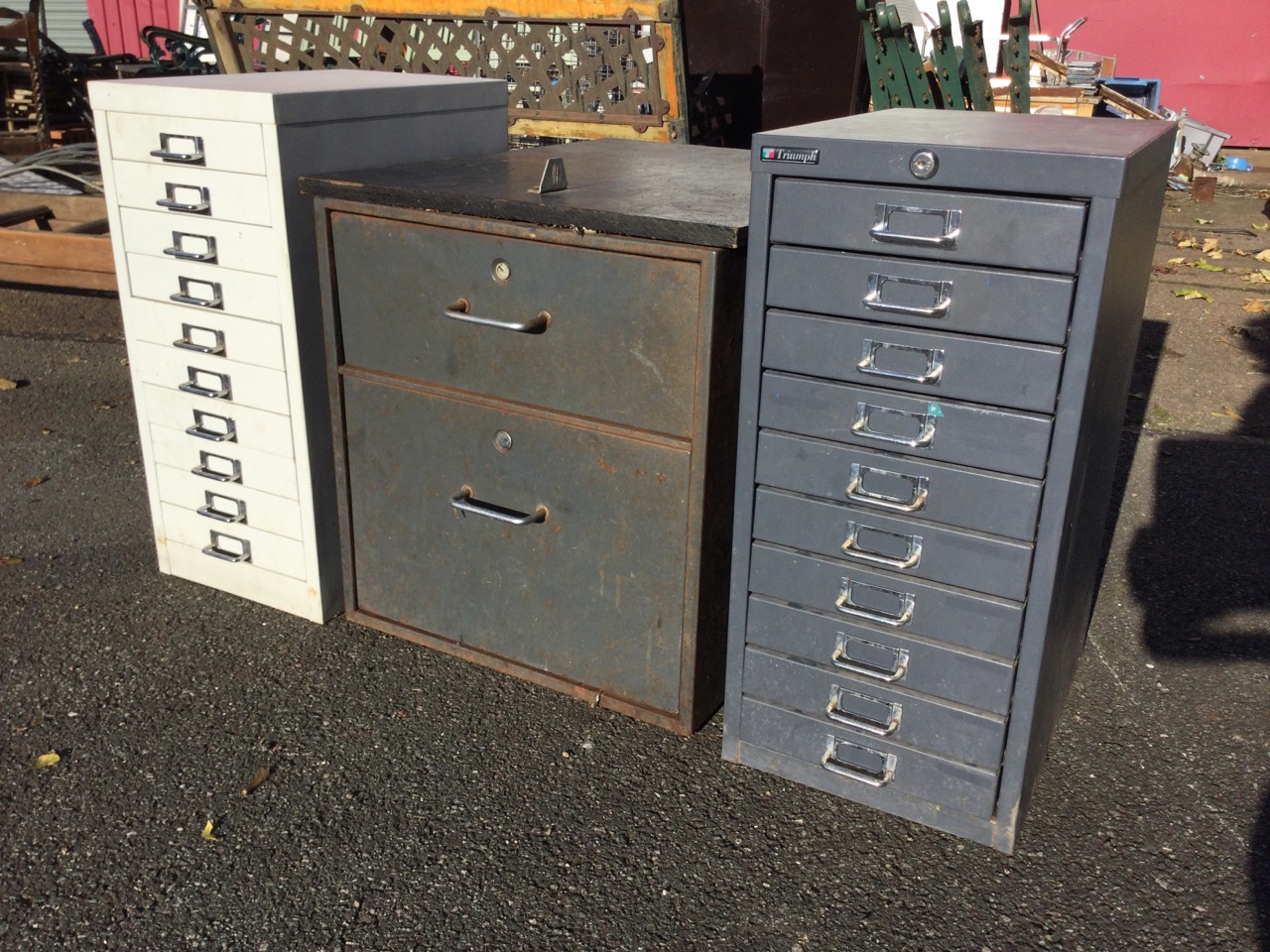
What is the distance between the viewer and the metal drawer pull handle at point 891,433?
2020mm

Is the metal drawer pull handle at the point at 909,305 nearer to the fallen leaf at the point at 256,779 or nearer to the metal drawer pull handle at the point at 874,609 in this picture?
the metal drawer pull handle at the point at 874,609

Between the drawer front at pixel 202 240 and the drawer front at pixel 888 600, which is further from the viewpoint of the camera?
the drawer front at pixel 202 240

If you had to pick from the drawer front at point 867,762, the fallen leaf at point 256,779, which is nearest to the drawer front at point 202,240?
the fallen leaf at point 256,779

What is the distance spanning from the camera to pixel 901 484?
6.83ft

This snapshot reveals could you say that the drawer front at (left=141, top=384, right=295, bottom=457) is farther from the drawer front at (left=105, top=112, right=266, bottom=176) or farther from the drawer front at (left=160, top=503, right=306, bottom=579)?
the drawer front at (left=105, top=112, right=266, bottom=176)

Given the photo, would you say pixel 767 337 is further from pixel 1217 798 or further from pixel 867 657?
pixel 1217 798

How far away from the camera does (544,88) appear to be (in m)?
4.94

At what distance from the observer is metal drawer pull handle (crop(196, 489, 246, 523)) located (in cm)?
301

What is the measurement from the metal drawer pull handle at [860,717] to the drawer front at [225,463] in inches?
57.1

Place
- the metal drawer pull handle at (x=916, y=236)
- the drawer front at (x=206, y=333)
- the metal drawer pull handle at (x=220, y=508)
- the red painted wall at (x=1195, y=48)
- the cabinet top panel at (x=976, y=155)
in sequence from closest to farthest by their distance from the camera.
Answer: the cabinet top panel at (x=976, y=155), the metal drawer pull handle at (x=916, y=236), the drawer front at (x=206, y=333), the metal drawer pull handle at (x=220, y=508), the red painted wall at (x=1195, y=48)

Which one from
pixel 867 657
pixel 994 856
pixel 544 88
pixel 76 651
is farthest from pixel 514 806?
pixel 544 88

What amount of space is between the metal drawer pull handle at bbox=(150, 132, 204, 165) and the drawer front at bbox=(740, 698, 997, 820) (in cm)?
178

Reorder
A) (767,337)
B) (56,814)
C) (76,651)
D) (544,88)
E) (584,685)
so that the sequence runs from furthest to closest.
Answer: (544,88), (76,651), (584,685), (56,814), (767,337)

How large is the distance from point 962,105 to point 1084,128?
17.1 ft
